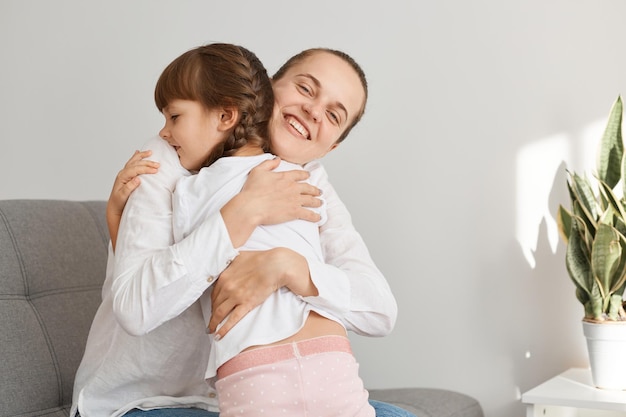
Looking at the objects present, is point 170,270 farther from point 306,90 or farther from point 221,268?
point 306,90

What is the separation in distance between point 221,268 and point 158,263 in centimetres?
11

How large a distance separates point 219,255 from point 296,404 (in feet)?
0.90

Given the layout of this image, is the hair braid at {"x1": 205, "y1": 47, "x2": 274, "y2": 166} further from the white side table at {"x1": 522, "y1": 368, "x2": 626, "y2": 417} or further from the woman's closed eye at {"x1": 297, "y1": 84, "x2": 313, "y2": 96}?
the white side table at {"x1": 522, "y1": 368, "x2": 626, "y2": 417}

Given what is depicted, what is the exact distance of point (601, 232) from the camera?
1996mm

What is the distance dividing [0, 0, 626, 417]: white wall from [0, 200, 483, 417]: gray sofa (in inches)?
14.8

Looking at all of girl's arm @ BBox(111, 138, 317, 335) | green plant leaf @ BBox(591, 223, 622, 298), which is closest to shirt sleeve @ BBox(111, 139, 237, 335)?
girl's arm @ BBox(111, 138, 317, 335)

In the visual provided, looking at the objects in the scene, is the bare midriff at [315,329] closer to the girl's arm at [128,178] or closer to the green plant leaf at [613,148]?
the girl's arm at [128,178]

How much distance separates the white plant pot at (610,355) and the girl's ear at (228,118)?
1.20 meters

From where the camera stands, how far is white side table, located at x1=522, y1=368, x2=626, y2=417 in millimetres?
1887

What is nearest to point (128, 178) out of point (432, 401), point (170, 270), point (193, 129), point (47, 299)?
point (193, 129)

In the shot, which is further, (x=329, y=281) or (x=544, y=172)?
(x=544, y=172)

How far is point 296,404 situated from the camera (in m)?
1.17

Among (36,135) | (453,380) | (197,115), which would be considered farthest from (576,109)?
(36,135)

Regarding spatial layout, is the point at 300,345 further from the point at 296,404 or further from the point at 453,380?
the point at 453,380
